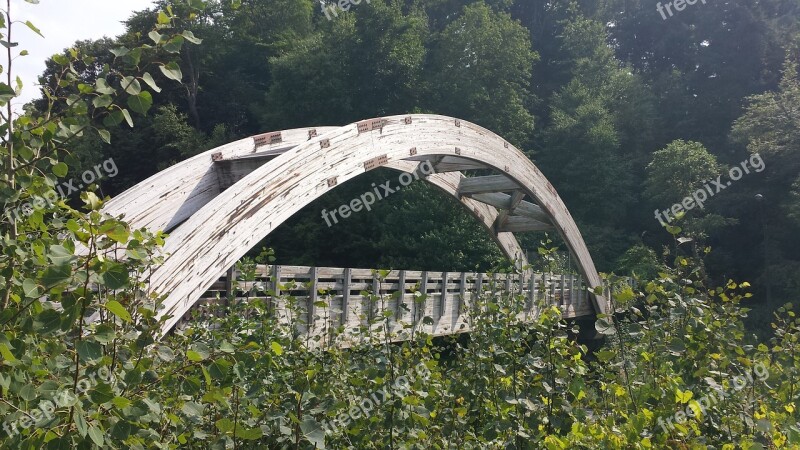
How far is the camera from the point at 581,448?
8.17ft

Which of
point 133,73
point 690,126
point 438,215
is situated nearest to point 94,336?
point 133,73

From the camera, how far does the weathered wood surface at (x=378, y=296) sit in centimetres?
419

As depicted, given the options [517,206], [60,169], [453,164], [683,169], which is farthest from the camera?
[683,169]

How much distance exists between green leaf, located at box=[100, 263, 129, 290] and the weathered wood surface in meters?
1.60

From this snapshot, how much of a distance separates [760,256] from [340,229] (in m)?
15.5

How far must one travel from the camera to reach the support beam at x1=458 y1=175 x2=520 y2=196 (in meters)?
13.1

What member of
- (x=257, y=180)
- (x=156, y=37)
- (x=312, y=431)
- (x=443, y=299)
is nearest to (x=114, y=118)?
(x=156, y=37)

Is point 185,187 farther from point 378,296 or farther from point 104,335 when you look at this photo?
point 104,335

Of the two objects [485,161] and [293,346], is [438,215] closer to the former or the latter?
[485,161]

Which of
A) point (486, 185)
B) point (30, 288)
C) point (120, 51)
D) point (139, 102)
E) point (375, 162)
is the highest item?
point (486, 185)

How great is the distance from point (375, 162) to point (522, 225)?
759 cm

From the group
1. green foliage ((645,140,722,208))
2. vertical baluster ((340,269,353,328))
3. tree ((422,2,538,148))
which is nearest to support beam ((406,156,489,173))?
vertical baluster ((340,269,353,328))

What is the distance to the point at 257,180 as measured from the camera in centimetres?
649

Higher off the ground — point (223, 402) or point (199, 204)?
point (199, 204)
